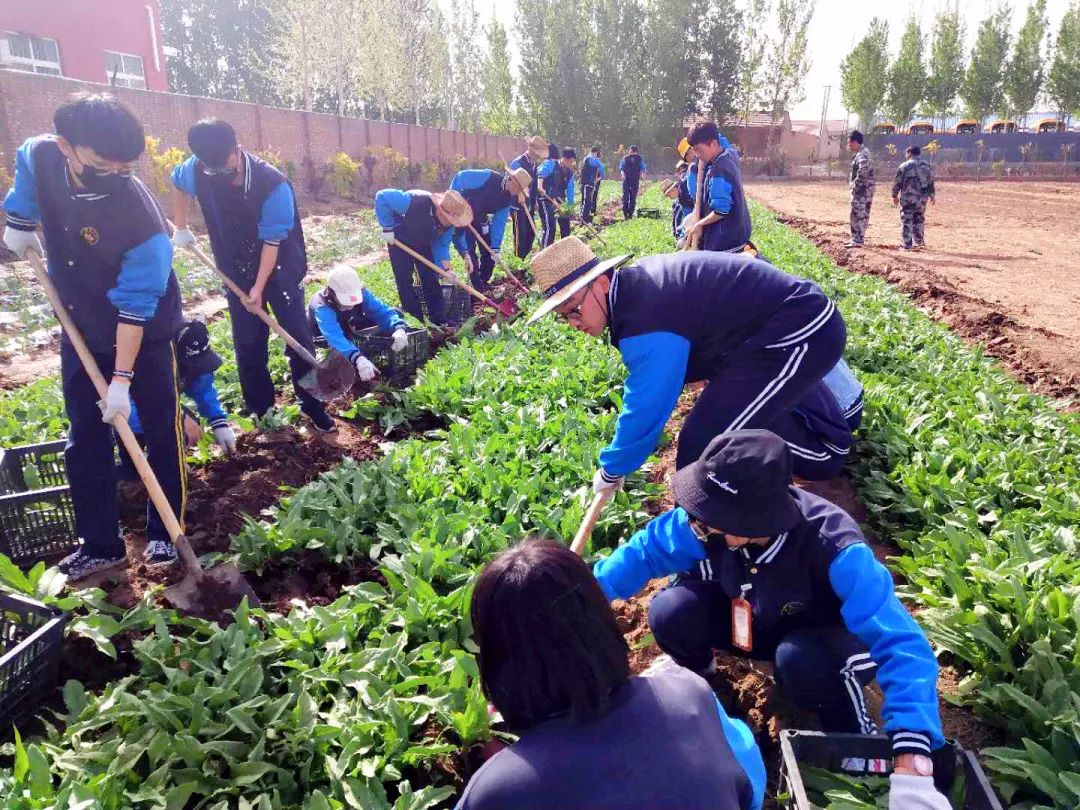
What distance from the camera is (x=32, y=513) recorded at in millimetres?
3682

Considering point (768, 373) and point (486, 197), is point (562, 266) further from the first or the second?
point (486, 197)

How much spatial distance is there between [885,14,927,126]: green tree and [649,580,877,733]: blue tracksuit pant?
2364 inches

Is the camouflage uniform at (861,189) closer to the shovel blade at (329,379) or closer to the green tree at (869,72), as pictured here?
the shovel blade at (329,379)

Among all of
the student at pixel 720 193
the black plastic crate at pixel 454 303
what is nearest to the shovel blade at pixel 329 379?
the black plastic crate at pixel 454 303

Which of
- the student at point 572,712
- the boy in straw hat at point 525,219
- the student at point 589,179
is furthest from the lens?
the student at point 589,179

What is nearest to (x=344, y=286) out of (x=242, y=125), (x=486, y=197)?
(x=486, y=197)

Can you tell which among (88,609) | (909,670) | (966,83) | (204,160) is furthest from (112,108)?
(966,83)

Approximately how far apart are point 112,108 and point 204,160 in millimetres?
1698

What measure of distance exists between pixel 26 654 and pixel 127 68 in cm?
2679

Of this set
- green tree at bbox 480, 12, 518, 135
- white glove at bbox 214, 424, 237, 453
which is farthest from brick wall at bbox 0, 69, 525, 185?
green tree at bbox 480, 12, 518, 135

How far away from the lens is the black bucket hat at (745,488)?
6.86 feet

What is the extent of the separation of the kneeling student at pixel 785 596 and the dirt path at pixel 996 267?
4.85 metres

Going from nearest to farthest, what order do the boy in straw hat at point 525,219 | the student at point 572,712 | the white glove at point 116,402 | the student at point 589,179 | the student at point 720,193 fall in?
the student at point 572,712
the white glove at point 116,402
the student at point 720,193
the boy in straw hat at point 525,219
the student at point 589,179

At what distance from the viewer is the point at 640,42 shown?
5312 cm
